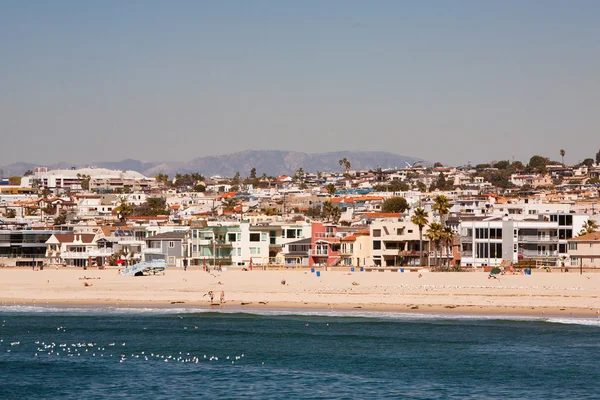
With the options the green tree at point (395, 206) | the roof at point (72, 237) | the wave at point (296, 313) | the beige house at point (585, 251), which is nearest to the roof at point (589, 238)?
the beige house at point (585, 251)

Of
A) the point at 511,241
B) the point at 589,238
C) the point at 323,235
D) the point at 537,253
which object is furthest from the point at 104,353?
the point at 537,253

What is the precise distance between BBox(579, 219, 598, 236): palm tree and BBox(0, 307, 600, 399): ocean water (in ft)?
116

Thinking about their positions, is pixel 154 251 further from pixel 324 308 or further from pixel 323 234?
pixel 324 308

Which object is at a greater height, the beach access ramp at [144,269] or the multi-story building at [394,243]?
the multi-story building at [394,243]

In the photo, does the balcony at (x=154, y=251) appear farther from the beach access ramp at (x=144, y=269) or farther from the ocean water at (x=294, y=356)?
the ocean water at (x=294, y=356)

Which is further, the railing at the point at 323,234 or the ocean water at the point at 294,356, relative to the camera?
the railing at the point at 323,234

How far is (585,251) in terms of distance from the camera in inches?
3118

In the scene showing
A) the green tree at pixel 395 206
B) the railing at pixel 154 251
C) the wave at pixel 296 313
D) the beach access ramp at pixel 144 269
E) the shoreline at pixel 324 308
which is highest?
the green tree at pixel 395 206

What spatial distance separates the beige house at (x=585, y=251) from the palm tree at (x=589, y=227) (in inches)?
201

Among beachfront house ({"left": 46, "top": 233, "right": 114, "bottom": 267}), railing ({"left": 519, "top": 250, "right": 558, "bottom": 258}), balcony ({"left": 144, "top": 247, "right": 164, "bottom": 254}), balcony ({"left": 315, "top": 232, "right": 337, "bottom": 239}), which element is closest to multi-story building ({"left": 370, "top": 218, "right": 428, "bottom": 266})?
balcony ({"left": 315, "top": 232, "right": 337, "bottom": 239})

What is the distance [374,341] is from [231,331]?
8214 mm

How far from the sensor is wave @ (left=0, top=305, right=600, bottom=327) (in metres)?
52.8

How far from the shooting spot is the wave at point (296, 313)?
5284 cm

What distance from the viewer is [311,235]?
92938mm
